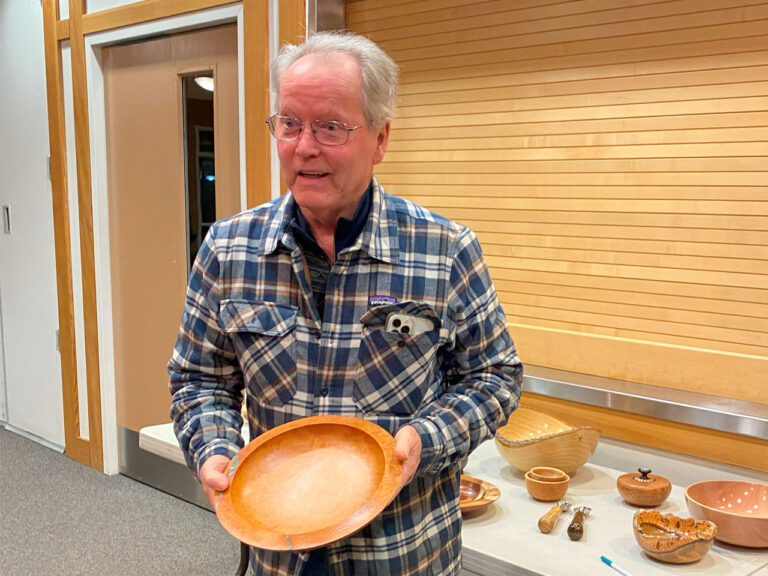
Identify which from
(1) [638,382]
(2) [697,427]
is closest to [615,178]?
(1) [638,382]

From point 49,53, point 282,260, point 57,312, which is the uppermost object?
point 49,53

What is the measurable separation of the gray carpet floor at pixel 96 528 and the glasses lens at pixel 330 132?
2.34m

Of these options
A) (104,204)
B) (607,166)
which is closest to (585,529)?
(607,166)

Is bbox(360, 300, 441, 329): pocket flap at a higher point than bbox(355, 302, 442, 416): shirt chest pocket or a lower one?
higher

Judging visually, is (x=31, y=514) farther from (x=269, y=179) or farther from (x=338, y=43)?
(x=338, y=43)

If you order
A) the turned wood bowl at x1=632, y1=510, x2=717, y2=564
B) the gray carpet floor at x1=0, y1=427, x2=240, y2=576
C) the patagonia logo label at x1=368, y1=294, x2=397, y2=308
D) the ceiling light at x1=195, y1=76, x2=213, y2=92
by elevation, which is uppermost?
the ceiling light at x1=195, y1=76, x2=213, y2=92

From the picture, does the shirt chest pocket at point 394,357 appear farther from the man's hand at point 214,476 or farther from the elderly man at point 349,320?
the man's hand at point 214,476

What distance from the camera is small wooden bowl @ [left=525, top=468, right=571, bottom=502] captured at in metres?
1.81

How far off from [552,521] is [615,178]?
1200 millimetres

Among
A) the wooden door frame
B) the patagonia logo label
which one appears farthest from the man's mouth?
the wooden door frame

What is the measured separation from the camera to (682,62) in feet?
7.22

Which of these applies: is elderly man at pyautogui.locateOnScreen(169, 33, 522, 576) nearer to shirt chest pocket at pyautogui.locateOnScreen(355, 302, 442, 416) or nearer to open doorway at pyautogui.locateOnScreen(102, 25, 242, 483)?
shirt chest pocket at pyautogui.locateOnScreen(355, 302, 442, 416)

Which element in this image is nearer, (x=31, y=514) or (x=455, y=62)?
(x=455, y=62)

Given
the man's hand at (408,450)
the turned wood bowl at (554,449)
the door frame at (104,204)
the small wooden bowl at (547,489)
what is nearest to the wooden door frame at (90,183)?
the door frame at (104,204)
